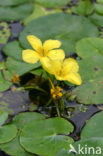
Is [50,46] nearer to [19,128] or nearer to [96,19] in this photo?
[19,128]

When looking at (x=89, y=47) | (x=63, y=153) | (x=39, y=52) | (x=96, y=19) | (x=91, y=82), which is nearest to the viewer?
(x=63, y=153)

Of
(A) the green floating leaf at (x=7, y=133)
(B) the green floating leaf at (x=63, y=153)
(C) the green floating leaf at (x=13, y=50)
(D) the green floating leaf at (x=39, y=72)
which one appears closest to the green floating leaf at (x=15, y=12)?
(C) the green floating leaf at (x=13, y=50)

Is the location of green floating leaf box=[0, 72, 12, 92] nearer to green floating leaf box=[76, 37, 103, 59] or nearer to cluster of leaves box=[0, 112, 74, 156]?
cluster of leaves box=[0, 112, 74, 156]

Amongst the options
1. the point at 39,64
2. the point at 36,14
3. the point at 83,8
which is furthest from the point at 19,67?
the point at 83,8

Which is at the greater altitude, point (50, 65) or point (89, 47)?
point (50, 65)

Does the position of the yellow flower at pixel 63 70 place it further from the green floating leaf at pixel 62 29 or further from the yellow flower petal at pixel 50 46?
the green floating leaf at pixel 62 29
